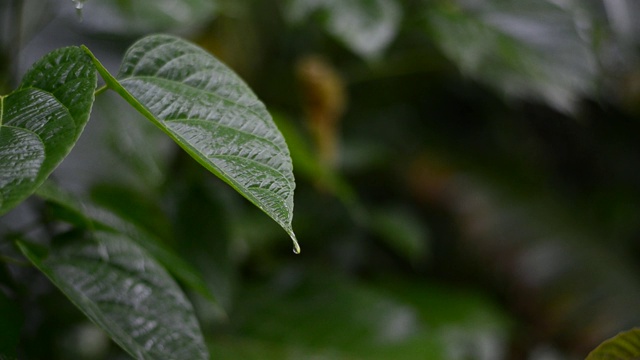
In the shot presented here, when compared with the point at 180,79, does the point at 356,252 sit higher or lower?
lower

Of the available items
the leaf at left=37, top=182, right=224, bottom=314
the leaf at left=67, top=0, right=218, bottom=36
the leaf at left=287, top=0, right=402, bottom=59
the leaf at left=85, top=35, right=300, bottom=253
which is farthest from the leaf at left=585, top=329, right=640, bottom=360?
the leaf at left=67, top=0, right=218, bottom=36

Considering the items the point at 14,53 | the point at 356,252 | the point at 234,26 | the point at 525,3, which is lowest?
the point at 356,252

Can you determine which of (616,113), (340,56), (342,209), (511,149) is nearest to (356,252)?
(342,209)

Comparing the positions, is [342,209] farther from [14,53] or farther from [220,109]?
[220,109]

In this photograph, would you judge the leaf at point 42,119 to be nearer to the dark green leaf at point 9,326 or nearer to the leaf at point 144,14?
the dark green leaf at point 9,326

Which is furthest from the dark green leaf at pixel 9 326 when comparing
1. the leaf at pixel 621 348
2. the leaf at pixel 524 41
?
the leaf at pixel 524 41
